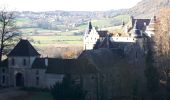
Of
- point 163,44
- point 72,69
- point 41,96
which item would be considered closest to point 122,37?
point 163,44

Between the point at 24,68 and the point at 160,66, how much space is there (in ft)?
58.1

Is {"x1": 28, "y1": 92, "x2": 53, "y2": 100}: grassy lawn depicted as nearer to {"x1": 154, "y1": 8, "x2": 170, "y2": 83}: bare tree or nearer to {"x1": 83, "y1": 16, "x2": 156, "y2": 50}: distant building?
{"x1": 154, "y1": 8, "x2": 170, "y2": 83}: bare tree

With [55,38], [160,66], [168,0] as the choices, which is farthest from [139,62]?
[168,0]

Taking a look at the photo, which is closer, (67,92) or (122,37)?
(67,92)

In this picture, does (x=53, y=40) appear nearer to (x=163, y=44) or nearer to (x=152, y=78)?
(x=163, y=44)

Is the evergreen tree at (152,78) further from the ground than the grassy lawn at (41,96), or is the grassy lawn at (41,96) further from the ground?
the evergreen tree at (152,78)

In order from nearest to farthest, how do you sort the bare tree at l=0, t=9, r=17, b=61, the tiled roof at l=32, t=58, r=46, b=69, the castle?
the castle < the tiled roof at l=32, t=58, r=46, b=69 < the bare tree at l=0, t=9, r=17, b=61

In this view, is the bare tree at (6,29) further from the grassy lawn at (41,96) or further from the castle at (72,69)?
the grassy lawn at (41,96)

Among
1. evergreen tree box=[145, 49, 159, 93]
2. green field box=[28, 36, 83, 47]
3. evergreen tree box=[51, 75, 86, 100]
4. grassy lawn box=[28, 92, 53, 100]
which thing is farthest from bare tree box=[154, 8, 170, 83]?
green field box=[28, 36, 83, 47]

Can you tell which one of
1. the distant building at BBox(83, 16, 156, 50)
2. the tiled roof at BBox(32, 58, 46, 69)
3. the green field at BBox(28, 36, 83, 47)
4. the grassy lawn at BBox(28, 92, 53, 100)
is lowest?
the grassy lawn at BBox(28, 92, 53, 100)

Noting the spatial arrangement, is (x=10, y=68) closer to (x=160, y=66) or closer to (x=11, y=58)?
(x=11, y=58)

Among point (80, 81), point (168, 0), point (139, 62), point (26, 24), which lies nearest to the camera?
point (80, 81)

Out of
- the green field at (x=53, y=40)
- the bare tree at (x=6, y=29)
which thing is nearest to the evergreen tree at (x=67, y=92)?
the bare tree at (x=6, y=29)

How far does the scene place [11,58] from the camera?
65.1 metres
